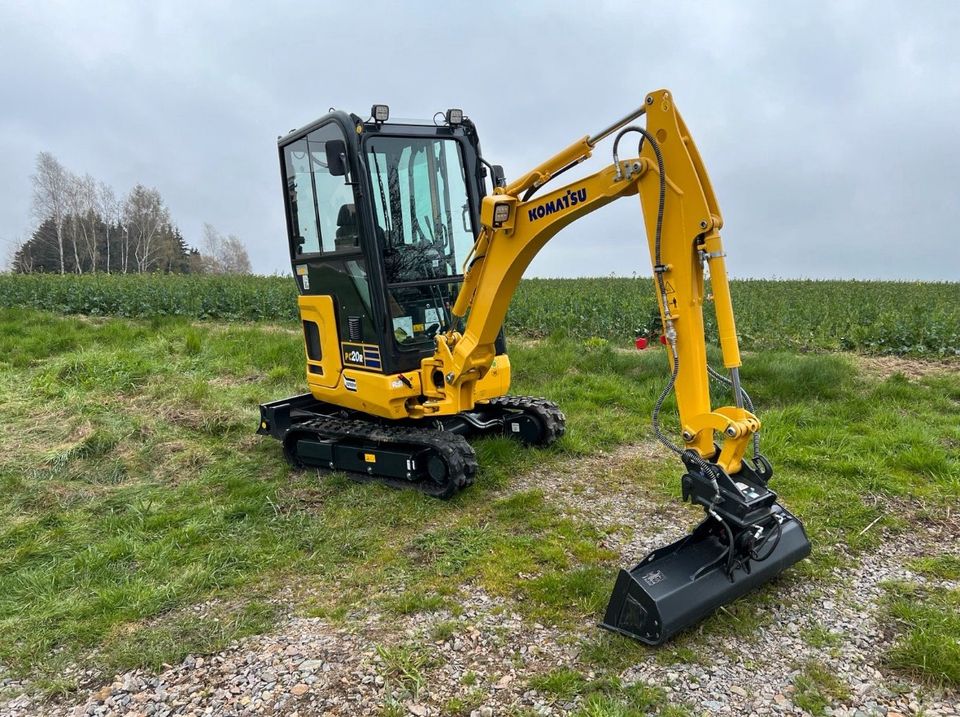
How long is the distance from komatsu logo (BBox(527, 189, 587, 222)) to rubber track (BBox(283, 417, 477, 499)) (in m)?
1.94

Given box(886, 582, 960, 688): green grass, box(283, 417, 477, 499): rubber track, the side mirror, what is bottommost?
box(886, 582, 960, 688): green grass

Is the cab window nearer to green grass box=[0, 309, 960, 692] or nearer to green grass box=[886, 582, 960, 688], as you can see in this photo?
green grass box=[0, 309, 960, 692]

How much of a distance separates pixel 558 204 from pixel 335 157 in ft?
6.56

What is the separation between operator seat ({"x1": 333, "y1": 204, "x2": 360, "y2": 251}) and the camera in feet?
18.6

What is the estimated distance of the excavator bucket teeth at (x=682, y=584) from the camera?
3486 mm

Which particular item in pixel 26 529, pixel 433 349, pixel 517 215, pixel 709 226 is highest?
pixel 517 215

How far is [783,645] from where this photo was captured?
11.6 feet

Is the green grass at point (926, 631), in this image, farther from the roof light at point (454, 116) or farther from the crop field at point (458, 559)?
the roof light at point (454, 116)

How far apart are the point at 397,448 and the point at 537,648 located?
259 cm

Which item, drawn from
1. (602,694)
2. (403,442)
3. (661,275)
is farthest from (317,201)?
(602,694)

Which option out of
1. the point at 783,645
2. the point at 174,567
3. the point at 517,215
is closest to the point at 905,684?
the point at 783,645

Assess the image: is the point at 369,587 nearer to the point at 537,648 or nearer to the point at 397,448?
the point at 537,648

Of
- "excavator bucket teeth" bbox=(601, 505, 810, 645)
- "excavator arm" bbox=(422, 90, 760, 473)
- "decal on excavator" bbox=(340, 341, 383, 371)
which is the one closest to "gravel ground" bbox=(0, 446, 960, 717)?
"excavator bucket teeth" bbox=(601, 505, 810, 645)

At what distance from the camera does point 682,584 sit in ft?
11.8
